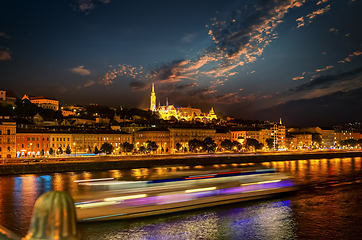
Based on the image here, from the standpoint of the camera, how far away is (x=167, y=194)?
13500 mm

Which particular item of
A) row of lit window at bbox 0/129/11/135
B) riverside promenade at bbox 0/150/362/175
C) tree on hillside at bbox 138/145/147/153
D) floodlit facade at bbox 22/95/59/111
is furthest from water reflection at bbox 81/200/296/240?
floodlit facade at bbox 22/95/59/111

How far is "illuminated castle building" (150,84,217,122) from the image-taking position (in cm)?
14112

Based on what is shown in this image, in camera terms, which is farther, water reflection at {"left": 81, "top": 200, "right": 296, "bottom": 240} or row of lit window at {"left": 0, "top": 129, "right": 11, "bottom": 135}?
row of lit window at {"left": 0, "top": 129, "right": 11, "bottom": 135}

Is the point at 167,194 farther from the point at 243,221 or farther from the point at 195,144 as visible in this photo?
the point at 195,144

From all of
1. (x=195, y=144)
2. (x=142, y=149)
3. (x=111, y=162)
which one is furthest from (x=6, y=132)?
(x=195, y=144)

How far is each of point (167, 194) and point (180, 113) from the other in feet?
446

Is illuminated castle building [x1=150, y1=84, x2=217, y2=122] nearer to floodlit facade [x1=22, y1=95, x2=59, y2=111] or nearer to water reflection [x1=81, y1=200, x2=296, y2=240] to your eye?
floodlit facade [x1=22, y1=95, x2=59, y2=111]

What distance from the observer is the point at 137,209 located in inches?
491

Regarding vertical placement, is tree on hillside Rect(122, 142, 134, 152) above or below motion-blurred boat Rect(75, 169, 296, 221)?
above

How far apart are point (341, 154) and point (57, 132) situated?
187 ft

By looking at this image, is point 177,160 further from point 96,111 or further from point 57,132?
point 96,111

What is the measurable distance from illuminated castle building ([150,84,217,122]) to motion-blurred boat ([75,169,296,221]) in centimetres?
11674

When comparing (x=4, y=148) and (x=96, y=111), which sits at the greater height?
(x=96, y=111)

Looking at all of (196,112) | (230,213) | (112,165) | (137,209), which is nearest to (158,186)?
(137,209)
